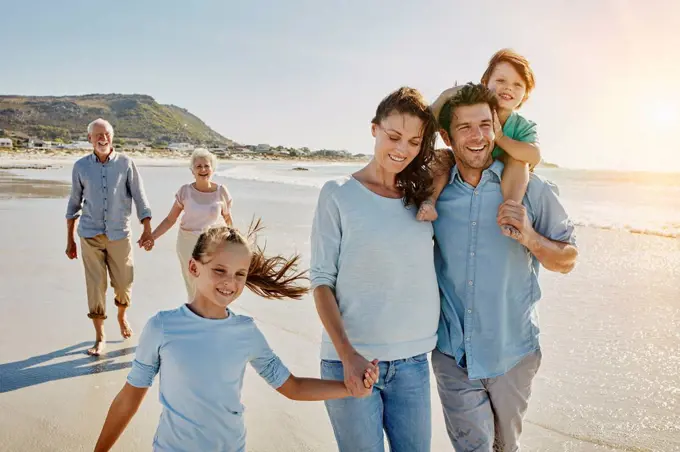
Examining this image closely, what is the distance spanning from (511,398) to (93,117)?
162 meters

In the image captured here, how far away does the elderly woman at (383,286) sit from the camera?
2.36 metres

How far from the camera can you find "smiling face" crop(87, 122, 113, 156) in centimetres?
548

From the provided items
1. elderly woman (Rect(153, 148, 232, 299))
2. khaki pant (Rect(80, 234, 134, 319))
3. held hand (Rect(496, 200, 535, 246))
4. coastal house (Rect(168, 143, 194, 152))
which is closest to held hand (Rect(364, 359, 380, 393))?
held hand (Rect(496, 200, 535, 246))

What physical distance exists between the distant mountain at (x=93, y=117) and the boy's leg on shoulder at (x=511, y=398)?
422 feet

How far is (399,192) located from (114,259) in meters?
4.00

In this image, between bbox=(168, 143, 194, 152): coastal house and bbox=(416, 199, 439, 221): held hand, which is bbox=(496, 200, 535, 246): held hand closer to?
bbox=(416, 199, 439, 221): held hand

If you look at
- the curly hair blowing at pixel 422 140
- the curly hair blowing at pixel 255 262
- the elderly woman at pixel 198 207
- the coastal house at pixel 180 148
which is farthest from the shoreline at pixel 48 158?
the curly hair blowing at pixel 422 140

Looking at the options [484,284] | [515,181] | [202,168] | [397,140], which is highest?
[397,140]

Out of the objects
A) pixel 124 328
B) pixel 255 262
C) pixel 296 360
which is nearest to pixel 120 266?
pixel 124 328

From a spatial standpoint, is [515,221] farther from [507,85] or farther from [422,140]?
[507,85]

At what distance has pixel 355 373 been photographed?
7.06 feet

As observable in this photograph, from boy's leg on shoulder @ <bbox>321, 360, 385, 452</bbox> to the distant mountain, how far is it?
129 metres

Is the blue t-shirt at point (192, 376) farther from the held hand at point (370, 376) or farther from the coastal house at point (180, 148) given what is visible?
the coastal house at point (180, 148)

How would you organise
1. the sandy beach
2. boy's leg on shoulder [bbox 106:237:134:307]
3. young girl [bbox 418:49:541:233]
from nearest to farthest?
young girl [bbox 418:49:541:233] → the sandy beach → boy's leg on shoulder [bbox 106:237:134:307]
